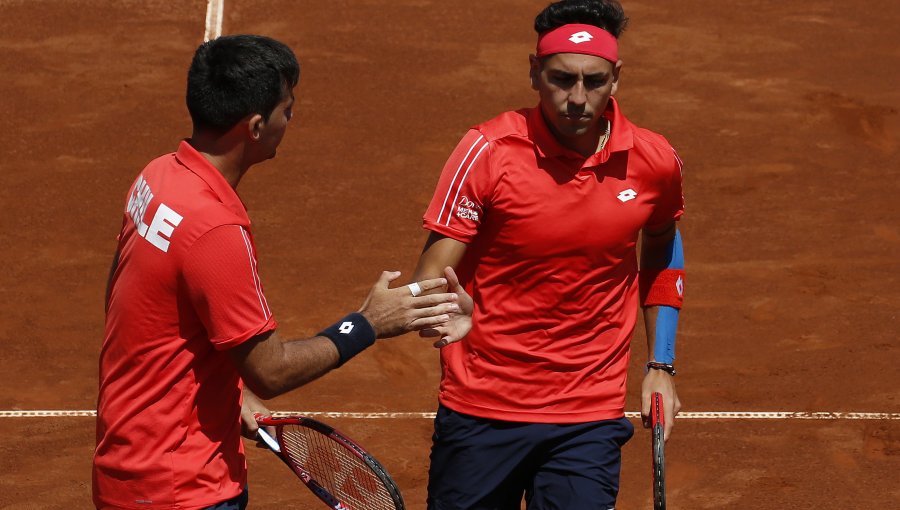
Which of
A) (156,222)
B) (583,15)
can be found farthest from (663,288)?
(156,222)

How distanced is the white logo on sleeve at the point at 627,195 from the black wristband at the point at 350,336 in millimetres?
1401

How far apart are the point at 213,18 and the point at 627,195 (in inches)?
442

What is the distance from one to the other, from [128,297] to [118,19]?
12268 millimetres

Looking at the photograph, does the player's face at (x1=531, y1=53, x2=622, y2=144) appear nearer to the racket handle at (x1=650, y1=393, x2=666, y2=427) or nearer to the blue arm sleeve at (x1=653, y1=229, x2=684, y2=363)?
the blue arm sleeve at (x1=653, y1=229, x2=684, y2=363)

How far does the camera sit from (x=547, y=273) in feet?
17.4

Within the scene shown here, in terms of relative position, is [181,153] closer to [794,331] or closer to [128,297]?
[128,297]

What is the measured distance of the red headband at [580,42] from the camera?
537 centimetres

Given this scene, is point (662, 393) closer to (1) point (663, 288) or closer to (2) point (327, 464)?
(1) point (663, 288)

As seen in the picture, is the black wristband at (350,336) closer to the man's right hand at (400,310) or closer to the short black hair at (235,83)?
the man's right hand at (400,310)

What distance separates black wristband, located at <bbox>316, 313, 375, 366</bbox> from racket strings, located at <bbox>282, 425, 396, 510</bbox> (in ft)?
1.80

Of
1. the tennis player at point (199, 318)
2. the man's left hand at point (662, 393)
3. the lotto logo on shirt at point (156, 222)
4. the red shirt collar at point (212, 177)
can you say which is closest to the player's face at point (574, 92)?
the man's left hand at point (662, 393)

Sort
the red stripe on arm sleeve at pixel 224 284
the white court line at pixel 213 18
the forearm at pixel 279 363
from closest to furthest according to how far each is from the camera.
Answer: the red stripe on arm sleeve at pixel 224 284 → the forearm at pixel 279 363 → the white court line at pixel 213 18

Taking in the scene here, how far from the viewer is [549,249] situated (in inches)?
209

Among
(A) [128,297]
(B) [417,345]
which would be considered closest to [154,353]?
(A) [128,297]
